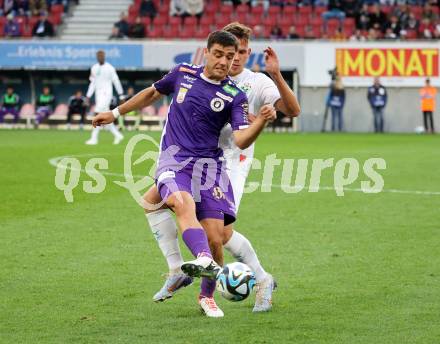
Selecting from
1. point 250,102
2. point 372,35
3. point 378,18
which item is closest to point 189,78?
point 250,102

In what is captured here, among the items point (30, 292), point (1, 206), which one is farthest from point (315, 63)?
point (30, 292)

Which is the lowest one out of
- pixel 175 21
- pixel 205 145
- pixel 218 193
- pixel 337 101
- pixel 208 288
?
pixel 337 101

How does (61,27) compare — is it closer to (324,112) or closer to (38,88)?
(38,88)

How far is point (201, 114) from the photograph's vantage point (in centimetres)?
712

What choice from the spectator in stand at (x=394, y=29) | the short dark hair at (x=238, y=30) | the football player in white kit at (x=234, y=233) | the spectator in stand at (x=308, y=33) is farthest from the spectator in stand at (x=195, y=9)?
the short dark hair at (x=238, y=30)

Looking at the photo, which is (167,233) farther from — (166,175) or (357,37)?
(357,37)

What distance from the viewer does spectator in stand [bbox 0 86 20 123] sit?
126 feet

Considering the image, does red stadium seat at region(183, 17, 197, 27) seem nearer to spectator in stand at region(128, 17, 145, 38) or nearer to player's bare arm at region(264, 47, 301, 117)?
spectator in stand at region(128, 17, 145, 38)

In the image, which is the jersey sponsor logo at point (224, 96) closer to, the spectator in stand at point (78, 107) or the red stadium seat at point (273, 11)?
the spectator in stand at point (78, 107)

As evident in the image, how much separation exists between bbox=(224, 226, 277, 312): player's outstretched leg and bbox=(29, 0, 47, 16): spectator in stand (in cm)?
3394

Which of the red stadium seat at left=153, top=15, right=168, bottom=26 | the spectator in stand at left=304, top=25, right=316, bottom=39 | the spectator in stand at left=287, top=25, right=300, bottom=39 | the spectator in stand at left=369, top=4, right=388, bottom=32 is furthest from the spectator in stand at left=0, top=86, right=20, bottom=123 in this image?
the spectator in stand at left=369, top=4, right=388, bottom=32

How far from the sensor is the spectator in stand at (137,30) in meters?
38.1

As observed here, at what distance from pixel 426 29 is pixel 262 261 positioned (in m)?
29.2

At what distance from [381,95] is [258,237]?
85.9 ft
